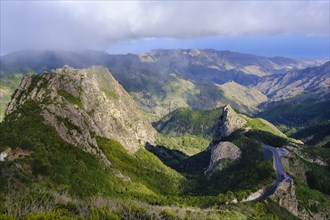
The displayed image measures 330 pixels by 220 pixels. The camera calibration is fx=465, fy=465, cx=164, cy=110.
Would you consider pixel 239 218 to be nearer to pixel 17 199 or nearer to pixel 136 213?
pixel 136 213

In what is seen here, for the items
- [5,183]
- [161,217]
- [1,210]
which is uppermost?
[1,210]

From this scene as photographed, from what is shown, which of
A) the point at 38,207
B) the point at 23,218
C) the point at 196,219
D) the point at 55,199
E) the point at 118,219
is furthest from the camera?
the point at 196,219

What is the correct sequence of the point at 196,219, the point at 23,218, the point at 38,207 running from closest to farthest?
the point at 23,218, the point at 38,207, the point at 196,219

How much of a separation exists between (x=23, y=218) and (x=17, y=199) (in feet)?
104

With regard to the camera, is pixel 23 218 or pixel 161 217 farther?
pixel 161 217

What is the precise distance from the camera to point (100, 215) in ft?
360

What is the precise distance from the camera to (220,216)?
624 feet

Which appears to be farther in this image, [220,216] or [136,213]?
[220,216]

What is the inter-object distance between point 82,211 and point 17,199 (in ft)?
68.3

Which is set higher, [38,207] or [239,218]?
[38,207]

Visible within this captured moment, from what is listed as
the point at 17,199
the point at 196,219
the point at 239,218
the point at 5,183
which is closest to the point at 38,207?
the point at 17,199

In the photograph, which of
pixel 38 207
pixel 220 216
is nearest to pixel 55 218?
pixel 38 207

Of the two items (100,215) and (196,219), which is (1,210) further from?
(196,219)

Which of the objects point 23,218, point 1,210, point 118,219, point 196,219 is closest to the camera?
point 23,218
